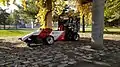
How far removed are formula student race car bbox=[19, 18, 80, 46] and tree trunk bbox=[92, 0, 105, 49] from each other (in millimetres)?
3281

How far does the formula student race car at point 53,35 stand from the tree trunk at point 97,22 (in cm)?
328

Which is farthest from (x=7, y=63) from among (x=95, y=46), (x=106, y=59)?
(x=95, y=46)

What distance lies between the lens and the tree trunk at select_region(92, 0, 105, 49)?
11.2 meters

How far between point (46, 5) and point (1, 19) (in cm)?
4300

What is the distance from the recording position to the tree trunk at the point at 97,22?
11164 mm

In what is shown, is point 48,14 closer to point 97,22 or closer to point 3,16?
point 97,22

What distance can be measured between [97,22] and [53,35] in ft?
13.6

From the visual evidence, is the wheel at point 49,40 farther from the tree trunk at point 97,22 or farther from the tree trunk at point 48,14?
the tree trunk at point 48,14

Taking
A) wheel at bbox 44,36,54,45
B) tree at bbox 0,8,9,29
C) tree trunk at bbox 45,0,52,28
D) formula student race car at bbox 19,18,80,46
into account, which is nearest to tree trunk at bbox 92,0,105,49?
wheel at bbox 44,36,54,45

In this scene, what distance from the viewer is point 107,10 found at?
23984 mm

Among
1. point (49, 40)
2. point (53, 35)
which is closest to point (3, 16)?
point (53, 35)

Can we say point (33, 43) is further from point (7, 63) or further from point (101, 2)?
point (7, 63)

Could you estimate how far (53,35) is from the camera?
14898 mm

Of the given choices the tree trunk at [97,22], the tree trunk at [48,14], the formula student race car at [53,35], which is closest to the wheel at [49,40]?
the formula student race car at [53,35]
